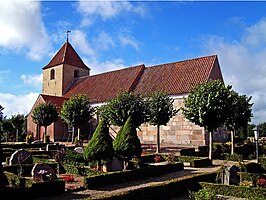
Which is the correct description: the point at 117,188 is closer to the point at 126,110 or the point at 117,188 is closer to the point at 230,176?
the point at 230,176

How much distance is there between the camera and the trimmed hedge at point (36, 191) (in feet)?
28.0

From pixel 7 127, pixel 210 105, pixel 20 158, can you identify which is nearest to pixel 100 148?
pixel 20 158

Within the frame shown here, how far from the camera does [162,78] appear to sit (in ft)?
101

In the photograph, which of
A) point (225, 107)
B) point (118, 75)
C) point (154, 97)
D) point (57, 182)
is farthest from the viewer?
point (118, 75)

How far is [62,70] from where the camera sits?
41062 millimetres

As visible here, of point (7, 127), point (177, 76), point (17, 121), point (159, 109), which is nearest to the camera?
point (159, 109)

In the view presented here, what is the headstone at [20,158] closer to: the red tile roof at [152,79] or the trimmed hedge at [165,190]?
the trimmed hedge at [165,190]

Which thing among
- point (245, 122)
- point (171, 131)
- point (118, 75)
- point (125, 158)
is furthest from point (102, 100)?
point (125, 158)

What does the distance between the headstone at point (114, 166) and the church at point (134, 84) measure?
827cm

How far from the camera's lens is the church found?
27250 millimetres

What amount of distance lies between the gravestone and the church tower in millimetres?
33374

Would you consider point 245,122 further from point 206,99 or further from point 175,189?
point 175,189

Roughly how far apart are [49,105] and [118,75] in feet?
30.8

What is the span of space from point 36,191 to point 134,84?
23974 millimetres
